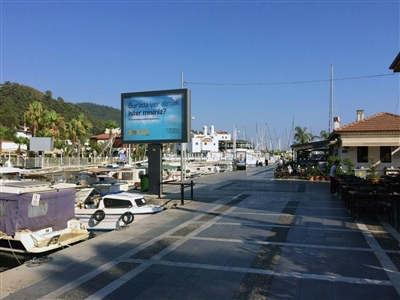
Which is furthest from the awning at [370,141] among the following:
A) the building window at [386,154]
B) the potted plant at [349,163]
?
the building window at [386,154]

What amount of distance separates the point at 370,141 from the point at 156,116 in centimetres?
1414

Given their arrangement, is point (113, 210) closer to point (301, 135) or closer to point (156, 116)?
point (156, 116)

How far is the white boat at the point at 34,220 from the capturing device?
→ 10.6 meters

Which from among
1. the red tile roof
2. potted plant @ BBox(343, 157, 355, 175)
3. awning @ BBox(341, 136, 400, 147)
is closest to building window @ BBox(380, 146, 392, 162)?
awning @ BBox(341, 136, 400, 147)

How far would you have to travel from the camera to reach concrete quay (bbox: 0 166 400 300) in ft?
17.2

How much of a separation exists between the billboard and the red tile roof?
1252cm

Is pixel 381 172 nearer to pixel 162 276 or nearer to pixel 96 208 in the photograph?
pixel 96 208

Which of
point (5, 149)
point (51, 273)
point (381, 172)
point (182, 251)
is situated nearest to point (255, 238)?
point (182, 251)

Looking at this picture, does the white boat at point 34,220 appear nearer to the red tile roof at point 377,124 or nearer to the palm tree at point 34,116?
the red tile roof at point 377,124

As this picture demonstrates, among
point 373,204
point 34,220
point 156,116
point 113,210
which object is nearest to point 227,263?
point 373,204

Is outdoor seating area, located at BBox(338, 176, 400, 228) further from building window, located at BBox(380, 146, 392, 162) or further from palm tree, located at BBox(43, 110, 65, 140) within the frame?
palm tree, located at BBox(43, 110, 65, 140)

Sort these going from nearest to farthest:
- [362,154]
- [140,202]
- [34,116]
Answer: [140,202], [362,154], [34,116]

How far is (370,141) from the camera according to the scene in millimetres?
21844

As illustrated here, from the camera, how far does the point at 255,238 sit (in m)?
8.42
